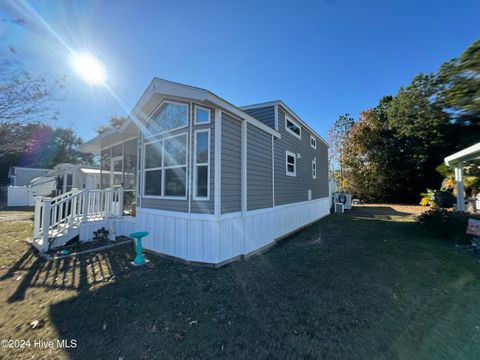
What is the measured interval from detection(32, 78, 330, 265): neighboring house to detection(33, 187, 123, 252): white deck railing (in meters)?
0.72

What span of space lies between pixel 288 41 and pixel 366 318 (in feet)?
28.4

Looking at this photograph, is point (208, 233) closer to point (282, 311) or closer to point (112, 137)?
point (282, 311)

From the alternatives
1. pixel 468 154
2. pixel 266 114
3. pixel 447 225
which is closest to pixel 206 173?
pixel 266 114

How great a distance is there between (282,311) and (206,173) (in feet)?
10.1

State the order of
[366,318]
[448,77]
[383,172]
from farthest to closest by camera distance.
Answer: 1. [383,172]
2. [448,77]
3. [366,318]

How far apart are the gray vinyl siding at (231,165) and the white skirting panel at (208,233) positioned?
0.32 metres

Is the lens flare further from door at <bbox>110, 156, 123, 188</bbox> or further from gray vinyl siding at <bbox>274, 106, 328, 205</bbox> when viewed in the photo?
gray vinyl siding at <bbox>274, 106, 328, 205</bbox>

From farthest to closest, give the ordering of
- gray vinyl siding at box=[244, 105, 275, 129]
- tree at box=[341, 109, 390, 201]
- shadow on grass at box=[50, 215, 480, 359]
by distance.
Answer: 1. tree at box=[341, 109, 390, 201]
2. gray vinyl siding at box=[244, 105, 275, 129]
3. shadow on grass at box=[50, 215, 480, 359]

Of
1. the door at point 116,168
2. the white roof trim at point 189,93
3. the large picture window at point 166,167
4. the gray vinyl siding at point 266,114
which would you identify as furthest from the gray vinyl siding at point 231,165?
the door at point 116,168

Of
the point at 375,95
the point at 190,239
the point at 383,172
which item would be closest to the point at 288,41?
the point at 190,239

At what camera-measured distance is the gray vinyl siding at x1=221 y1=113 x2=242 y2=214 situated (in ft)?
16.1

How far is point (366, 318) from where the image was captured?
9.48 ft

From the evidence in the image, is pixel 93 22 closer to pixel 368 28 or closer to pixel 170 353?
pixel 170 353

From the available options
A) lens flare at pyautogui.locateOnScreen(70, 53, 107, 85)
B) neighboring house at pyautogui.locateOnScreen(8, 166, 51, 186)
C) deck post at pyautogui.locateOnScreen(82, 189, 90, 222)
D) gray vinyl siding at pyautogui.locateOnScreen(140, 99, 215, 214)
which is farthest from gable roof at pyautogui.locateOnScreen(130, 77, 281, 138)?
neighboring house at pyautogui.locateOnScreen(8, 166, 51, 186)
